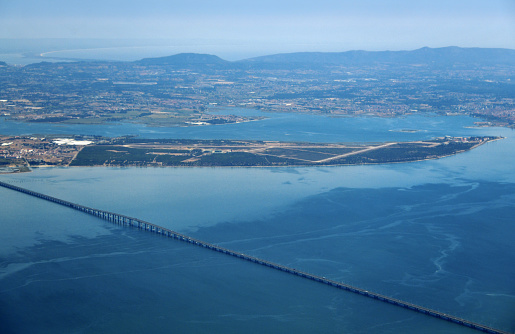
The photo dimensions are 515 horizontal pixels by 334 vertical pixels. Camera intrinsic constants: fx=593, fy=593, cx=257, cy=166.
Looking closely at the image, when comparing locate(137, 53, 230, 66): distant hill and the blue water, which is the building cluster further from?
locate(137, 53, 230, 66): distant hill

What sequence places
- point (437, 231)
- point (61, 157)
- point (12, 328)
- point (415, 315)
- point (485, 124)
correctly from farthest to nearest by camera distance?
point (485, 124), point (61, 157), point (437, 231), point (415, 315), point (12, 328)

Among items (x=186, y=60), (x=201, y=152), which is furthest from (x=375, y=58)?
(x=201, y=152)

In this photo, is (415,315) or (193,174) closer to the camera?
(415,315)

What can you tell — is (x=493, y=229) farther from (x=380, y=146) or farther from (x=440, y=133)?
(x=440, y=133)

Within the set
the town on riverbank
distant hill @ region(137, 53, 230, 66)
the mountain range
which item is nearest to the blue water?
the town on riverbank

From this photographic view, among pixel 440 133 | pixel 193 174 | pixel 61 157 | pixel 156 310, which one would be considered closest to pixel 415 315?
pixel 156 310

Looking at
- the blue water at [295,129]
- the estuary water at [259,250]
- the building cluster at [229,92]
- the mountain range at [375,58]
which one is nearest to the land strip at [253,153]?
the estuary water at [259,250]
